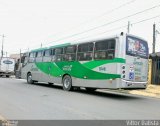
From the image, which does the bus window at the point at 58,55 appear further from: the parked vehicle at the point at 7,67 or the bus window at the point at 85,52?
the parked vehicle at the point at 7,67

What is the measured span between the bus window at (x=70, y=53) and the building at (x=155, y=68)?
11.4m

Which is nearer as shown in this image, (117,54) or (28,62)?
(117,54)

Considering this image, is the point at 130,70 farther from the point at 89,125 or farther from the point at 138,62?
the point at 89,125

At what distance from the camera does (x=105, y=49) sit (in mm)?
15117

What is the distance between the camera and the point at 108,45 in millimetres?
14906

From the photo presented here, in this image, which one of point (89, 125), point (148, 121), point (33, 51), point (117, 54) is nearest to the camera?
point (89, 125)

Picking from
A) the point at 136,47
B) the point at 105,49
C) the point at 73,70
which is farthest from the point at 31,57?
the point at 136,47

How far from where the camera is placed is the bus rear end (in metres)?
14.3

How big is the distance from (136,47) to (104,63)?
73.9 inches

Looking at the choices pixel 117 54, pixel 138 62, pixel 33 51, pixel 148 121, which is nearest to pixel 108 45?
pixel 117 54

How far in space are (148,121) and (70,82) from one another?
381 inches

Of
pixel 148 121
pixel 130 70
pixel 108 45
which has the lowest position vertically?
pixel 148 121

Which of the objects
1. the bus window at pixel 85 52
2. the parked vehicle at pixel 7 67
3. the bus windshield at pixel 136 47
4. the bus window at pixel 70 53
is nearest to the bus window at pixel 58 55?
the bus window at pixel 70 53

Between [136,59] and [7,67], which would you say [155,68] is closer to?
[136,59]
